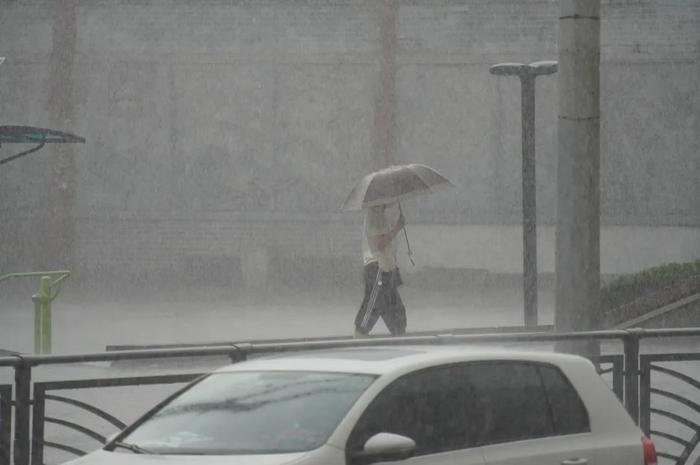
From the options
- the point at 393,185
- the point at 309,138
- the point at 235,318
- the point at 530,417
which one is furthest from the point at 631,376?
the point at 309,138

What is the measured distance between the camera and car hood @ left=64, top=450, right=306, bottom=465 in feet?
19.1

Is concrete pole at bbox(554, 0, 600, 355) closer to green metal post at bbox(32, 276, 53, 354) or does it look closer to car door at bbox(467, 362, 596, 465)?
car door at bbox(467, 362, 596, 465)

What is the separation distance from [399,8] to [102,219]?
8.92 m

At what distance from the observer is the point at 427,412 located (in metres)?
6.30

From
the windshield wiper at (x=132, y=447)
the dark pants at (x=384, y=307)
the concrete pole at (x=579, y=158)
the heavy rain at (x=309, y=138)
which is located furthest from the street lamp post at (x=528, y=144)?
the windshield wiper at (x=132, y=447)

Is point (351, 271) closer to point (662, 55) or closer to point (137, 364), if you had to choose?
point (662, 55)

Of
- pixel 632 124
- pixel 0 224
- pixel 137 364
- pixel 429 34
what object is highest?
pixel 429 34

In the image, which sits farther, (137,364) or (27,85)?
(27,85)

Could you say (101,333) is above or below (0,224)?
below

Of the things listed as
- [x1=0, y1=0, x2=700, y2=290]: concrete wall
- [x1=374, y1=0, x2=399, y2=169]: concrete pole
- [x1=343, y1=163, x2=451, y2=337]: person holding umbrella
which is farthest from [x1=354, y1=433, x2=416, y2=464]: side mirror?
[x1=374, y1=0, x2=399, y2=169]: concrete pole

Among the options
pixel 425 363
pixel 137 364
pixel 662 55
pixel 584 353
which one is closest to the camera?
pixel 425 363

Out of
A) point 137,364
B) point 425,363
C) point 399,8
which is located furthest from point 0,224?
point 425,363

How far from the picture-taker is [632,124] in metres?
35.2

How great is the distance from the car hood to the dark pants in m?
7.57
